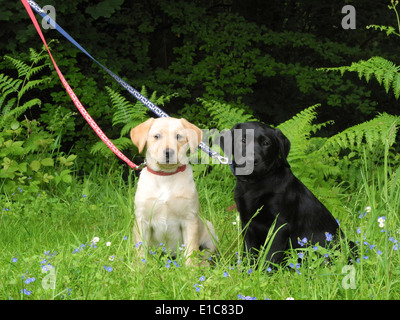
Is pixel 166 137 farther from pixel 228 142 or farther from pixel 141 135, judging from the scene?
pixel 228 142

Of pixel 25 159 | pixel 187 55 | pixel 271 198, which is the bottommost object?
pixel 271 198

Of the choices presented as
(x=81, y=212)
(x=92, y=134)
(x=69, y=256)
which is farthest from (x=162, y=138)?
(x=92, y=134)

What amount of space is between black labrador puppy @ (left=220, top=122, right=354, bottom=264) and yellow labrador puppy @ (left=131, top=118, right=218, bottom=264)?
1.05 ft

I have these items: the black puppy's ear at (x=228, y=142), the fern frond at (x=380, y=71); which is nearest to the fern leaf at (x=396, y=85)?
the fern frond at (x=380, y=71)

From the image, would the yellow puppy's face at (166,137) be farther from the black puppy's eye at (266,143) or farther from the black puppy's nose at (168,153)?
the black puppy's eye at (266,143)

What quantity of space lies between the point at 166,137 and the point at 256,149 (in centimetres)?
64

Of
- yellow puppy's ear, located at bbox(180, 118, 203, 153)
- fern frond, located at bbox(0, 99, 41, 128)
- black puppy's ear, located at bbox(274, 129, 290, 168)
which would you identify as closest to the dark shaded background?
fern frond, located at bbox(0, 99, 41, 128)

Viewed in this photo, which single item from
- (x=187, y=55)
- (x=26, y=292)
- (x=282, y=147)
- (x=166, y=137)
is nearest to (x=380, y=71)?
(x=282, y=147)

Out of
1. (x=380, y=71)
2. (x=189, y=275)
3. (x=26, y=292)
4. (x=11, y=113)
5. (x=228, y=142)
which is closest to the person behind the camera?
(x=26, y=292)

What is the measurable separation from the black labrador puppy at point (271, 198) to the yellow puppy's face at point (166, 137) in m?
0.32

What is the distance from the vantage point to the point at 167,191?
350 cm

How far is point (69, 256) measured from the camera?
3297mm

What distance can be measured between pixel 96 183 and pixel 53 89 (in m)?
2.17

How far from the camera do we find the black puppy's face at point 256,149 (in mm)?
3463
